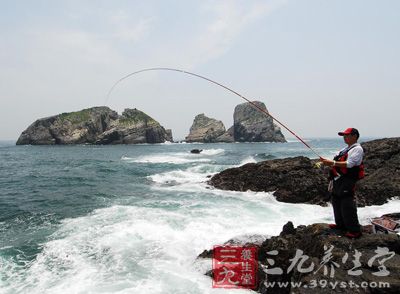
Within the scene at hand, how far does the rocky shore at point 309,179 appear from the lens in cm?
1523

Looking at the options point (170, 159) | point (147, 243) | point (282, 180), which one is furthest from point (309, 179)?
point (170, 159)

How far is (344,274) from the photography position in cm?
513

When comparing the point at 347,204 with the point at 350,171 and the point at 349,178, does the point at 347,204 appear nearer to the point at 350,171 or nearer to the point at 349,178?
the point at 349,178

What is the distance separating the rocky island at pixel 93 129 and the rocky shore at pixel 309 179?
8635cm

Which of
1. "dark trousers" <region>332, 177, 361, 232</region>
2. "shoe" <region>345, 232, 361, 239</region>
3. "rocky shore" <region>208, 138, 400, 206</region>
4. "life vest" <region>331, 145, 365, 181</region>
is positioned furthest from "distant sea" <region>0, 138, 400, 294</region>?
"life vest" <region>331, 145, 365, 181</region>

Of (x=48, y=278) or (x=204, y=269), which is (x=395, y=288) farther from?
(x=48, y=278)

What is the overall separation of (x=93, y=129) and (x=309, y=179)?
98838 mm

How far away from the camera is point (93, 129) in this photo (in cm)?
10631

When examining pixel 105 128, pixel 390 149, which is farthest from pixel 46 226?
pixel 105 128

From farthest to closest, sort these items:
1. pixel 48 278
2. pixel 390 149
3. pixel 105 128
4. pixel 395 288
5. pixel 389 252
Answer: pixel 105 128
pixel 390 149
pixel 48 278
pixel 389 252
pixel 395 288

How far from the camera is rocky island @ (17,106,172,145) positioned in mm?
100812

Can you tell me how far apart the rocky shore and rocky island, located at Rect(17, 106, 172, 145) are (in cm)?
8635

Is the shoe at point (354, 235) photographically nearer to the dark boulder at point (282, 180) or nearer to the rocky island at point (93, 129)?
the dark boulder at point (282, 180)

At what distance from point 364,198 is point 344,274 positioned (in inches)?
442
